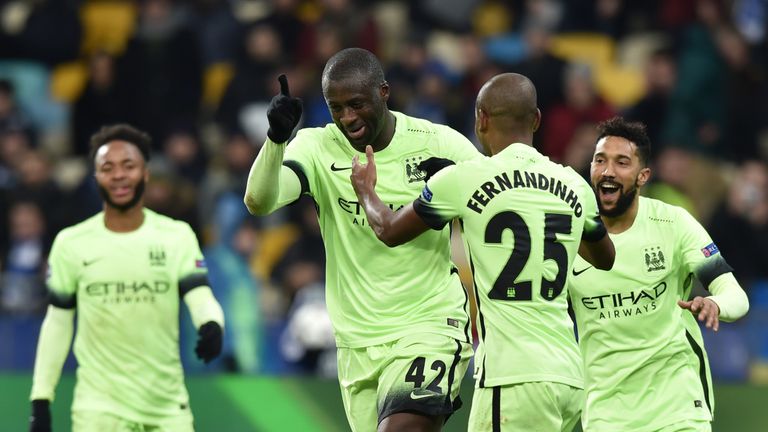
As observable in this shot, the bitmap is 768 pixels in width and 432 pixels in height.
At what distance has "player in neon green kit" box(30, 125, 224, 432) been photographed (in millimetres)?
8406

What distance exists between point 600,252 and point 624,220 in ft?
3.16

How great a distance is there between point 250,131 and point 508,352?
325 inches

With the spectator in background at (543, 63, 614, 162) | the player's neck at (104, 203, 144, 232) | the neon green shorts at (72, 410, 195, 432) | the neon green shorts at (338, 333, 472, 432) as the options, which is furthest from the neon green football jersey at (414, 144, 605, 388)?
the spectator in background at (543, 63, 614, 162)

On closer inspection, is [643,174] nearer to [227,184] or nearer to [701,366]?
[701,366]

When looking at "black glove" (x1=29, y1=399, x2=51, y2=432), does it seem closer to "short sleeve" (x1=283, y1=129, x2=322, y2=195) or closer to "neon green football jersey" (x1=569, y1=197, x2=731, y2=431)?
"short sleeve" (x1=283, y1=129, x2=322, y2=195)

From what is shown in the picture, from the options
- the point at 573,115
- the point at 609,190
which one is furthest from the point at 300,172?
the point at 573,115

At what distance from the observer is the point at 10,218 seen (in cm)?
1295

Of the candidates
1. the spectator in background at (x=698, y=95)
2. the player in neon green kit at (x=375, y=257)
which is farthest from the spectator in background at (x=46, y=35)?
the player in neon green kit at (x=375, y=257)

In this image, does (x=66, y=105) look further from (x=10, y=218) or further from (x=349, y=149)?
(x=349, y=149)

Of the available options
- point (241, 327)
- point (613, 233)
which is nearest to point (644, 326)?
point (613, 233)

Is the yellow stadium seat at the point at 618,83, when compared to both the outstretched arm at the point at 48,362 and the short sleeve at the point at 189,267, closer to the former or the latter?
the short sleeve at the point at 189,267

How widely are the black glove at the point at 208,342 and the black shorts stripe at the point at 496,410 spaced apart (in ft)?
7.84

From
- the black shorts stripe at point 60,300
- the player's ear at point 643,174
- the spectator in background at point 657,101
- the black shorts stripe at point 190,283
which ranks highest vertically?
the spectator in background at point 657,101

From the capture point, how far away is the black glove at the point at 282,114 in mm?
6641
